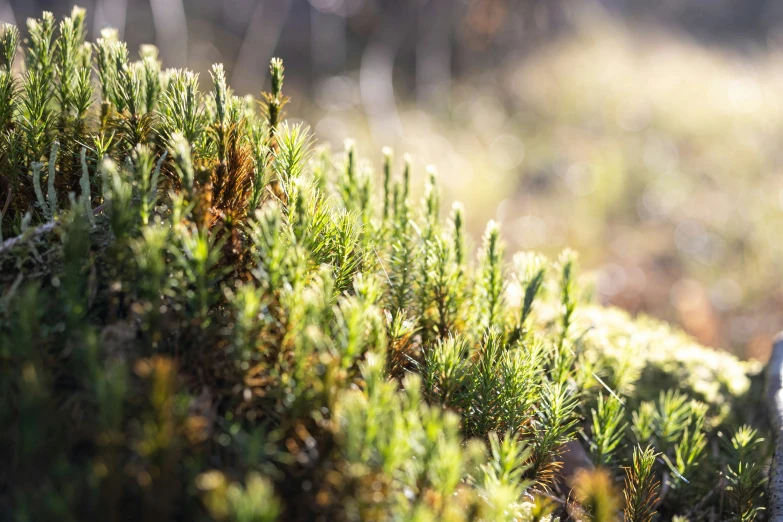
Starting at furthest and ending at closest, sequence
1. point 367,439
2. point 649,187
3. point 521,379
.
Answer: point 649,187 < point 521,379 < point 367,439

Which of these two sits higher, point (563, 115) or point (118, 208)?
point (563, 115)

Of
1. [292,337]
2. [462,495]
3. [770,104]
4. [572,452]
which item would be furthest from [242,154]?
[770,104]

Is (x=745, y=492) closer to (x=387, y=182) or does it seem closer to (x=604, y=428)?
(x=604, y=428)

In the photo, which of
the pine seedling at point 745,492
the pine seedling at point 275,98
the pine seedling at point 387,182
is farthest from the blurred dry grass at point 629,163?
the pine seedling at point 275,98

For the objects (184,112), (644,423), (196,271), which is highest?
(184,112)

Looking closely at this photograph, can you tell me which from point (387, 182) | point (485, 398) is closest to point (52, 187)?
point (387, 182)

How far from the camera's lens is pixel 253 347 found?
0.98 meters

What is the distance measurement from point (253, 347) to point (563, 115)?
6256mm

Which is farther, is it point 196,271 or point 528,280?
point 528,280

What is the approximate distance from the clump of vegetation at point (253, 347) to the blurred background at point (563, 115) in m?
2.71

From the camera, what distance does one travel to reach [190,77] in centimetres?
129

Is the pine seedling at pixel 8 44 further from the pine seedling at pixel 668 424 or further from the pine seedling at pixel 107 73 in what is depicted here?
the pine seedling at pixel 668 424

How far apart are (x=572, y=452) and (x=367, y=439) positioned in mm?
928

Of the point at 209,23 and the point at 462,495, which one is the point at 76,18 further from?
the point at 209,23
